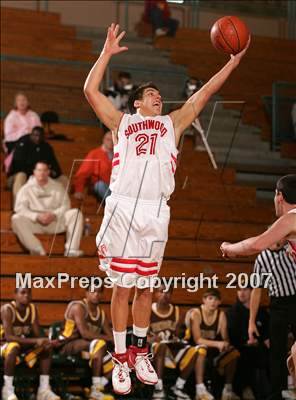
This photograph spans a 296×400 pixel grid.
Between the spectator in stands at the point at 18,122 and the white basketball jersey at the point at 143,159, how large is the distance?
534 cm

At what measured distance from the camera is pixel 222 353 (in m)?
10.7

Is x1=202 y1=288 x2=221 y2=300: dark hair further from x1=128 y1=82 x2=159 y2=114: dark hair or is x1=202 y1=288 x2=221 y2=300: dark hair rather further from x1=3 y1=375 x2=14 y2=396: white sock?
x1=128 y1=82 x2=159 y2=114: dark hair

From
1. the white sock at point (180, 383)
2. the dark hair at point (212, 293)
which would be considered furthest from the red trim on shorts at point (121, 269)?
the white sock at point (180, 383)

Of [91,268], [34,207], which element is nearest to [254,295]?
[91,268]

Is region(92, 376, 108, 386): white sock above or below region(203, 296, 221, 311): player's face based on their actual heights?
below

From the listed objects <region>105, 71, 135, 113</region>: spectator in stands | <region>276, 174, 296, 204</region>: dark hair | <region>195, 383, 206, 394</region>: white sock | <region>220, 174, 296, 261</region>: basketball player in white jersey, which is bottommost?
<region>195, 383, 206, 394</region>: white sock

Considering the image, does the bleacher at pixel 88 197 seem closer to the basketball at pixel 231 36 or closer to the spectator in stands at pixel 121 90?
the spectator in stands at pixel 121 90

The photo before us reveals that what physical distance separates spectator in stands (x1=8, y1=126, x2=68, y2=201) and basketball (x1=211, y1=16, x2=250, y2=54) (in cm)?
497

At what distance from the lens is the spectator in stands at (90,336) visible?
400 inches

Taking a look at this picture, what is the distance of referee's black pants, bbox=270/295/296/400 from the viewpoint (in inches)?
366

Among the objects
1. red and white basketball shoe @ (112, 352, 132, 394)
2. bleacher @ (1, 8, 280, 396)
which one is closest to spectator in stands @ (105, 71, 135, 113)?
bleacher @ (1, 8, 280, 396)

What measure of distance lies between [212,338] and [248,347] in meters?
0.38

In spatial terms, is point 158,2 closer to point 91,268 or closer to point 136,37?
point 136,37

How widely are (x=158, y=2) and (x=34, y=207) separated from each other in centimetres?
598
